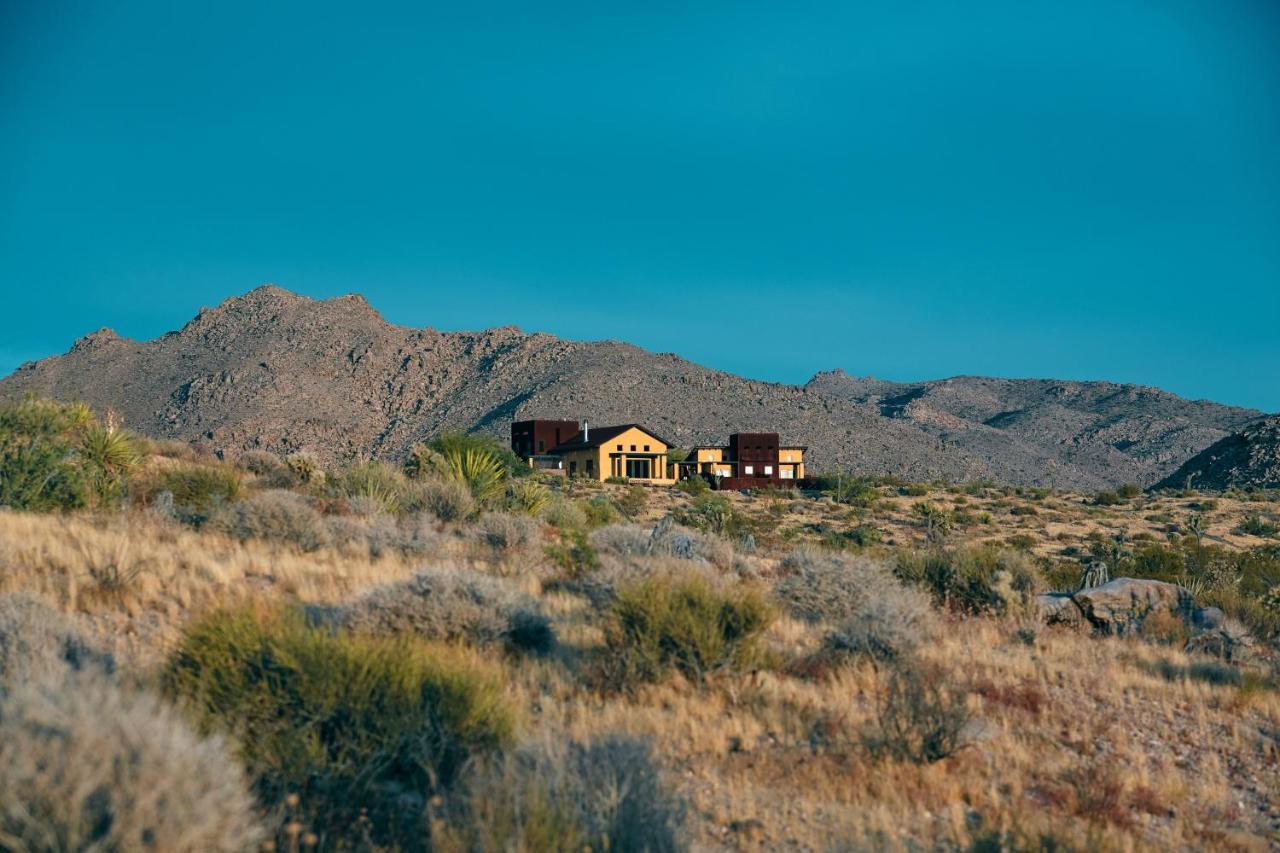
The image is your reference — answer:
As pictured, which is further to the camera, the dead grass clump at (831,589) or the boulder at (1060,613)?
the boulder at (1060,613)

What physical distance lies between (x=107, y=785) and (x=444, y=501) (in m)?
15.8

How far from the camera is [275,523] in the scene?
41.9 feet

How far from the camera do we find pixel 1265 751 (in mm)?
7289

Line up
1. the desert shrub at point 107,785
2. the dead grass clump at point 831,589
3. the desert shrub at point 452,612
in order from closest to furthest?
1. the desert shrub at point 107,785
2. the desert shrub at point 452,612
3. the dead grass clump at point 831,589

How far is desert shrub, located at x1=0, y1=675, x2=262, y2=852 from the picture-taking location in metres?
2.92

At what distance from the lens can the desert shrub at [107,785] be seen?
115 inches

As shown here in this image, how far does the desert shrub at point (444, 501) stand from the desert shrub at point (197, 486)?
359 cm

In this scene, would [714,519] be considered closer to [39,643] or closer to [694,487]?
[694,487]

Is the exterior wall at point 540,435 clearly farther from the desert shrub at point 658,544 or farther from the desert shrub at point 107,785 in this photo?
the desert shrub at point 107,785

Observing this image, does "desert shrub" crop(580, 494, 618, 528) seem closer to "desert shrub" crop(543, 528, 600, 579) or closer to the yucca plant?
"desert shrub" crop(543, 528, 600, 579)

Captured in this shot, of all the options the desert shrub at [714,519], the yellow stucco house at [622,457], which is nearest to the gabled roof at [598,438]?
the yellow stucco house at [622,457]

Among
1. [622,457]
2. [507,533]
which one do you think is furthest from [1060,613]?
[622,457]

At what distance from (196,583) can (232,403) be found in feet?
284

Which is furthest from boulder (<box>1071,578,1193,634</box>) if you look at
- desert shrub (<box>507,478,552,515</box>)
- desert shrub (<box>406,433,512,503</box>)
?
desert shrub (<box>406,433,512,503</box>)
